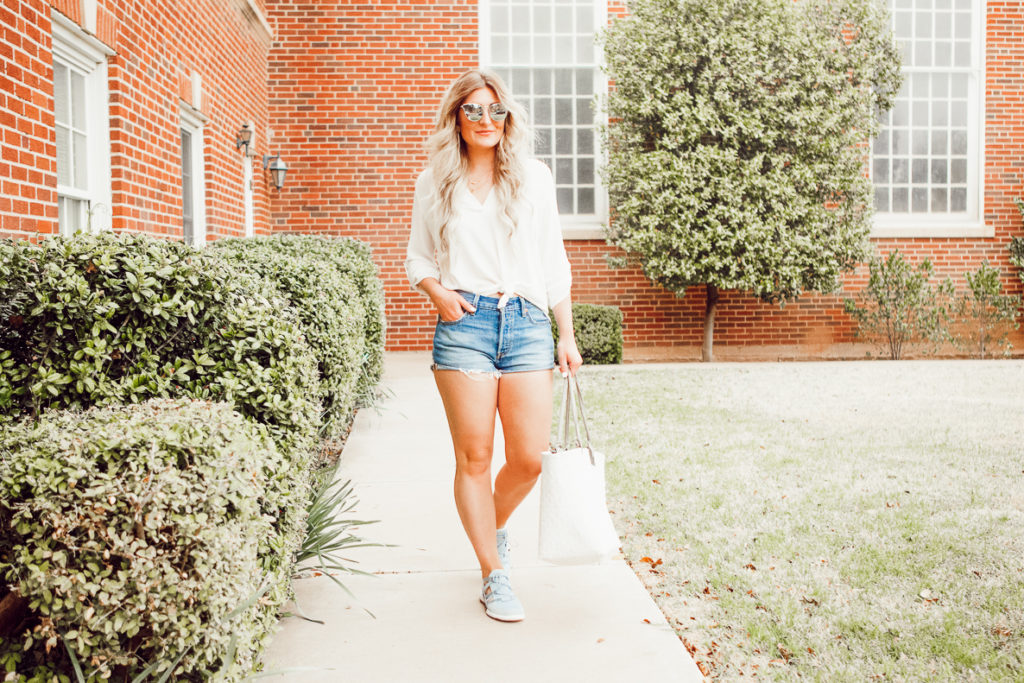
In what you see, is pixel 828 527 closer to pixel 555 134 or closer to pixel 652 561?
pixel 652 561

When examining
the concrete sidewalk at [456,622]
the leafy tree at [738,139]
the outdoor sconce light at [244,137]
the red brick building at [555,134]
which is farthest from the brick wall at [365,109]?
the concrete sidewalk at [456,622]

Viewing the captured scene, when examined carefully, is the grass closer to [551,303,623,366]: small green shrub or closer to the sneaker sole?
the sneaker sole

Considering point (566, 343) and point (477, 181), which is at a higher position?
point (477, 181)

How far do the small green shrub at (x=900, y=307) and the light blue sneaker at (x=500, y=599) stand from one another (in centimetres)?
1003

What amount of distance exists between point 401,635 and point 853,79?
10313mm

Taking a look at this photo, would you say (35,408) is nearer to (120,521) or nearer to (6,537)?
(6,537)

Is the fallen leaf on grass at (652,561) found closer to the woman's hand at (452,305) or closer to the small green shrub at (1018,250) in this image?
the woman's hand at (452,305)

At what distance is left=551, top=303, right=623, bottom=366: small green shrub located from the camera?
10828mm

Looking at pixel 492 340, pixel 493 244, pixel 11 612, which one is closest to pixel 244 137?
pixel 493 244

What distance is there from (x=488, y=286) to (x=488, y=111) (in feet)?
1.97

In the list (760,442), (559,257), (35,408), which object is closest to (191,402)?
(35,408)

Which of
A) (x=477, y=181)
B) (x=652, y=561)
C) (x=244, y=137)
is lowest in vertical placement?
(x=652, y=561)

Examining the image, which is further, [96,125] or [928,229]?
[928,229]

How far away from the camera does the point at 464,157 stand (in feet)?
10.3
